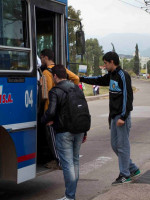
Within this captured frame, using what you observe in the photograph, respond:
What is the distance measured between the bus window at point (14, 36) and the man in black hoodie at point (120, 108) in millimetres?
1340

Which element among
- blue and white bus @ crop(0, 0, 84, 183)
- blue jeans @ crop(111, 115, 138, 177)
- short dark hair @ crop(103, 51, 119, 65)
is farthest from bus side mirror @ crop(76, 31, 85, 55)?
blue jeans @ crop(111, 115, 138, 177)

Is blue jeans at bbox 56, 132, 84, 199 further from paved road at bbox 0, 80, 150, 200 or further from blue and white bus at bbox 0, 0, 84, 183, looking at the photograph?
paved road at bbox 0, 80, 150, 200

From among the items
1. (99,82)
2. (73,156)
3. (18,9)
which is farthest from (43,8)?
(73,156)

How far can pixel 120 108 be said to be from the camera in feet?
20.7

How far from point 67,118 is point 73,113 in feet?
0.33

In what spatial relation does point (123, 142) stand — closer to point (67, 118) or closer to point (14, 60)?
point (67, 118)

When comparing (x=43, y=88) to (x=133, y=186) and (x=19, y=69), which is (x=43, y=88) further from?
(x=133, y=186)

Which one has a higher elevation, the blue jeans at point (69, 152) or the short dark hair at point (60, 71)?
the short dark hair at point (60, 71)

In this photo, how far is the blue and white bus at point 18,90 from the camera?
5215 millimetres

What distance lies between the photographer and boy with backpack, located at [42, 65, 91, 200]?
209 inches


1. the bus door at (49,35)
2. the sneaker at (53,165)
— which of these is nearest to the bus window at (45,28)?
the bus door at (49,35)

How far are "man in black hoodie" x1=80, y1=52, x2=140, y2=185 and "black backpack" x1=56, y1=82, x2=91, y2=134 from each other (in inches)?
39.1

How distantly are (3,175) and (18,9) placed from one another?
2.08 m

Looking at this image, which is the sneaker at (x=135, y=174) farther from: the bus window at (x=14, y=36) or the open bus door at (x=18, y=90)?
the bus window at (x=14, y=36)
